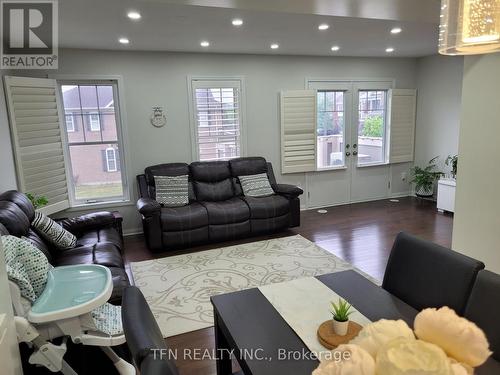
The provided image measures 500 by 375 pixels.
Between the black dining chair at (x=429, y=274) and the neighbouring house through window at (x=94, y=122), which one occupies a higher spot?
the neighbouring house through window at (x=94, y=122)

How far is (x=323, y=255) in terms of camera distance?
4062 millimetres

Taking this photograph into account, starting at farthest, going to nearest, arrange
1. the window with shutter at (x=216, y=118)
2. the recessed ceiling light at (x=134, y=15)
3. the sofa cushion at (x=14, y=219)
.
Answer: the window with shutter at (x=216, y=118) < the recessed ceiling light at (x=134, y=15) < the sofa cushion at (x=14, y=219)

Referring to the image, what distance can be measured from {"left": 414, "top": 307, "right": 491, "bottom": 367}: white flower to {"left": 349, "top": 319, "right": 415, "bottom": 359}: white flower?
54mm

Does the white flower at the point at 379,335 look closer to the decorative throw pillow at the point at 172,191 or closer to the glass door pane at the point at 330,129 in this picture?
the decorative throw pillow at the point at 172,191

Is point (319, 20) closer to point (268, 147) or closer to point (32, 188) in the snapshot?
point (268, 147)

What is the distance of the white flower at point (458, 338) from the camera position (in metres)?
0.75

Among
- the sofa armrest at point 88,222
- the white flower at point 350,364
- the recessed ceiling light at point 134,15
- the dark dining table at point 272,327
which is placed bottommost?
the sofa armrest at point 88,222

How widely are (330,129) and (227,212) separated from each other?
8.59 ft

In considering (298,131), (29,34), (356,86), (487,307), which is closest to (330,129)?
(298,131)

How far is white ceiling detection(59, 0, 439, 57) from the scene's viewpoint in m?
2.74

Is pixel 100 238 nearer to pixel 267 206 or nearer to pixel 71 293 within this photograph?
pixel 71 293

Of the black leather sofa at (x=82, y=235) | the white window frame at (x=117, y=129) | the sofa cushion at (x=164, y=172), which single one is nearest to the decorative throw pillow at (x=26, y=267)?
the black leather sofa at (x=82, y=235)

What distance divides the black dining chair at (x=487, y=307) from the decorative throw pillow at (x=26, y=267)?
2096mm

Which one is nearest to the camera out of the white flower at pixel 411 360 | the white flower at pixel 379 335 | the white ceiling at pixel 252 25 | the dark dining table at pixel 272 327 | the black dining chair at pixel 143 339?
the white flower at pixel 411 360
